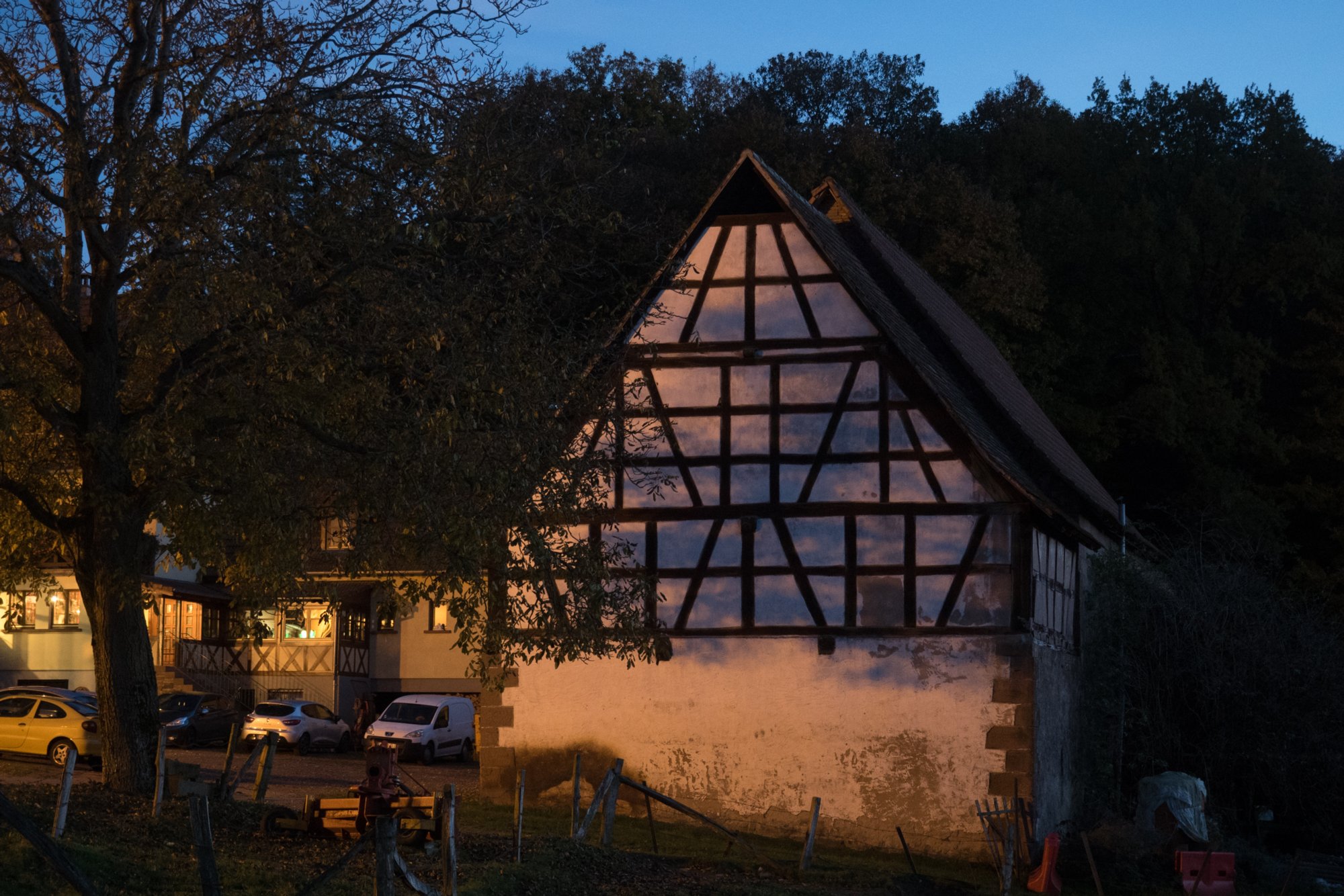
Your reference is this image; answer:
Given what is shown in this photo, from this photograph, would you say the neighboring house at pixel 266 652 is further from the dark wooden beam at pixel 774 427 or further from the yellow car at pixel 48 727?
the dark wooden beam at pixel 774 427

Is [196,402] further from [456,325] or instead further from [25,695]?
[25,695]

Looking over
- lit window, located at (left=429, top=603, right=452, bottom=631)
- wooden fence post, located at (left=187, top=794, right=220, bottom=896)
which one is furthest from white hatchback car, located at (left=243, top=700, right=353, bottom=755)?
wooden fence post, located at (left=187, top=794, right=220, bottom=896)

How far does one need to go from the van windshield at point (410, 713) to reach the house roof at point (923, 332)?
1433 centimetres

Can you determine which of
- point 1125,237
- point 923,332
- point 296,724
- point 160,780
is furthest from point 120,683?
point 1125,237

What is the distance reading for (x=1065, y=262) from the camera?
45.6 meters

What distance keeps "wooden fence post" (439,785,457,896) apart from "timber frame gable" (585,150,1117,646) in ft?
Answer: 25.8

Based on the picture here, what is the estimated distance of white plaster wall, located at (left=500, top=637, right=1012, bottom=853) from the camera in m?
20.4

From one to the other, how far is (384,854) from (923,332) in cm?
1568

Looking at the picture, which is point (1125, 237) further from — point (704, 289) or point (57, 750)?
point (57, 750)

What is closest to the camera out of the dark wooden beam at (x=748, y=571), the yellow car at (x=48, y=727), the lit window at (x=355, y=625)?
the dark wooden beam at (x=748, y=571)

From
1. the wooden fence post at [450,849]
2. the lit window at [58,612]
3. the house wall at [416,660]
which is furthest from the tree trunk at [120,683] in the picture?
the lit window at [58,612]

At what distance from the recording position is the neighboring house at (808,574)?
2056 centimetres

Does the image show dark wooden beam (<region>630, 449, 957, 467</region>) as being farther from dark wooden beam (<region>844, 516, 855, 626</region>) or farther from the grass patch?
the grass patch

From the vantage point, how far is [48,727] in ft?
92.9
